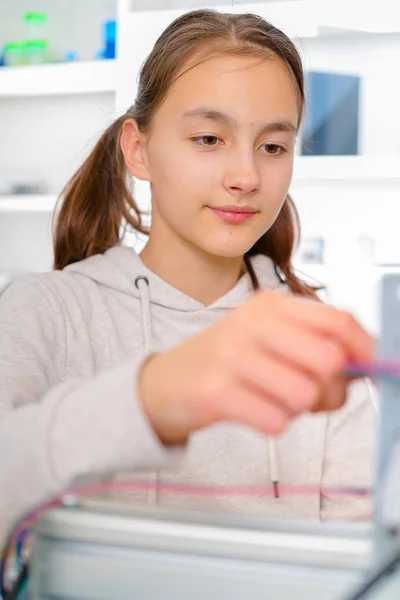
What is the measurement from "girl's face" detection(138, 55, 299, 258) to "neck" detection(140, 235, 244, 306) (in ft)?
0.21

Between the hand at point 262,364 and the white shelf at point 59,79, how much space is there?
7.07 feet

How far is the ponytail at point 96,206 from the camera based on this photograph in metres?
1.17

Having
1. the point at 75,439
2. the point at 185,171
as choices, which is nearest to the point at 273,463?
the point at 185,171

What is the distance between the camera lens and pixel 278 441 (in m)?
1.04

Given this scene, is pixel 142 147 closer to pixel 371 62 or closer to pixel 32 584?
pixel 32 584

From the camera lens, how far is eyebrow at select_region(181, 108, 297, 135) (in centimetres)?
93

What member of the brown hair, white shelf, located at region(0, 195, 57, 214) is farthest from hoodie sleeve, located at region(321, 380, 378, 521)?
white shelf, located at region(0, 195, 57, 214)

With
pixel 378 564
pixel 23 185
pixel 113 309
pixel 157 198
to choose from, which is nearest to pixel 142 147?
pixel 157 198

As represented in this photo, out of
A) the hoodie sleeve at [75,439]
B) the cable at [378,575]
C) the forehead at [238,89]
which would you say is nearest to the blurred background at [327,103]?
the forehead at [238,89]

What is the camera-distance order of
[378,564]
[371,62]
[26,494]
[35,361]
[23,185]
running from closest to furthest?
[378,564] < [26,494] < [35,361] < [371,62] < [23,185]

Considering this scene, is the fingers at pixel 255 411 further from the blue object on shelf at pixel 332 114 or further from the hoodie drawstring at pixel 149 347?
the blue object on shelf at pixel 332 114

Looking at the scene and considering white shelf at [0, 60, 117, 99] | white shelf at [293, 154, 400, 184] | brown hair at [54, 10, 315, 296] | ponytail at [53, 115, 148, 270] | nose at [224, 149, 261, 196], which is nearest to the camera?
nose at [224, 149, 261, 196]

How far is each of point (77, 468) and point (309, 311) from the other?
15 centimetres

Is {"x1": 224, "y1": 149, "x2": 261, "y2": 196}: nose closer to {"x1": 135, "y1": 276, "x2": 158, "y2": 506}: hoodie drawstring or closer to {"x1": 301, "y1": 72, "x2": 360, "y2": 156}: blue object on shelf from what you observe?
{"x1": 135, "y1": 276, "x2": 158, "y2": 506}: hoodie drawstring
